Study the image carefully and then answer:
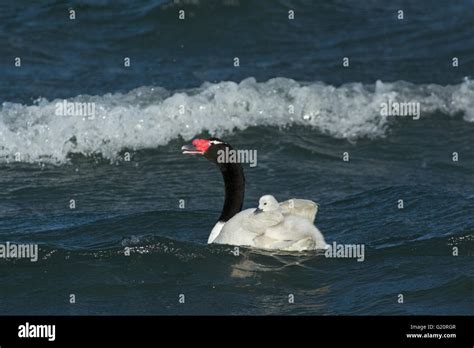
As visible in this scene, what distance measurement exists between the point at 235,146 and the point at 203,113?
1021 mm

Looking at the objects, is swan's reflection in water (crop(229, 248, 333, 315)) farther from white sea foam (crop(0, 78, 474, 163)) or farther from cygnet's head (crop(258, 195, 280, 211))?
white sea foam (crop(0, 78, 474, 163))

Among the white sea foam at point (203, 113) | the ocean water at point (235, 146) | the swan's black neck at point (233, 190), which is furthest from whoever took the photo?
the white sea foam at point (203, 113)

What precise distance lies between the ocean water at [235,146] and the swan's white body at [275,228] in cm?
15

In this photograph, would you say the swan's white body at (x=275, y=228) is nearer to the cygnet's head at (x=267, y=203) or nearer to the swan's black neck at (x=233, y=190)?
the cygnet's head at (x=267, y=203)

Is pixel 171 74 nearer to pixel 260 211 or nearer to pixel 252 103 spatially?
pixel 252 103

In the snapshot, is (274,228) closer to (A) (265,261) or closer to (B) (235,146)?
(A) (265,261)

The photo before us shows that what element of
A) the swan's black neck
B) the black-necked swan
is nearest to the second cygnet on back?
the black-necked swan

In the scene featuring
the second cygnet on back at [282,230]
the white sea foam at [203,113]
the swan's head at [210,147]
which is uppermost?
the white sea foam at [203,113]

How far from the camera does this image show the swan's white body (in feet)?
36.8

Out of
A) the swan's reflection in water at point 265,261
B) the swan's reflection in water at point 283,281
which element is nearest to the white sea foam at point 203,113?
the swan's reflection in water at point 265,261

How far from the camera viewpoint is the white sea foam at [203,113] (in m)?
16.8

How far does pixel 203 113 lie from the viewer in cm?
1778

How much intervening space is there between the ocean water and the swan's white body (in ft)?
0.49

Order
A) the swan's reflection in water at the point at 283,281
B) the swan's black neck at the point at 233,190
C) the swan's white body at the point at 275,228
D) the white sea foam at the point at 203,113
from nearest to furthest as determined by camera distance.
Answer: the swan's reflection in water at the point at 283,281 < the swan's white body at the point at 275,228 < the swan's black neck at the point at 233,190 < the white sea foam at the point at 203,113
